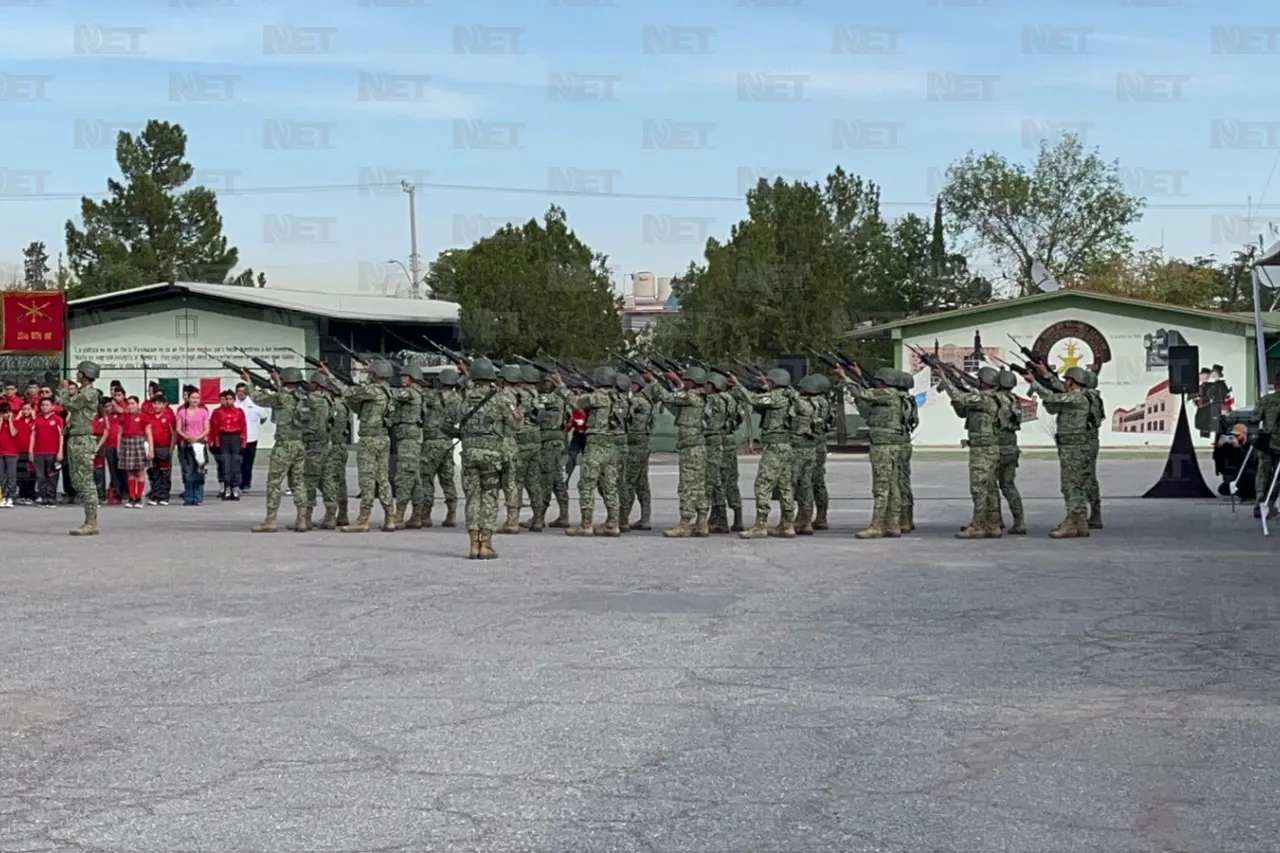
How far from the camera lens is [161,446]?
82.1 ft

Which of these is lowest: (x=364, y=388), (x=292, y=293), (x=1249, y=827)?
(x=1249, y=827)

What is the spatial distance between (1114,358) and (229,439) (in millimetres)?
25226

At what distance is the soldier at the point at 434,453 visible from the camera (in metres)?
20.5

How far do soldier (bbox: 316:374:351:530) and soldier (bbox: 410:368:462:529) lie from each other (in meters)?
0.85

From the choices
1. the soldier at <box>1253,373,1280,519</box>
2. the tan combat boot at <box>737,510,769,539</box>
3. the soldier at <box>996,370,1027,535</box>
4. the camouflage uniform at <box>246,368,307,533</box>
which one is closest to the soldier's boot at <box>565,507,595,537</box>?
the tan combat boot at <box>737,510,769,539</box>

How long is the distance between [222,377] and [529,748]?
3509cm

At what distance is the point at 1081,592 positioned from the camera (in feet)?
45.0

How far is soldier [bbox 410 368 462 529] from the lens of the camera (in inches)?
809

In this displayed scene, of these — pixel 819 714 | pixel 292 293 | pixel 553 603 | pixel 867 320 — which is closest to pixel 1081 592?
pixel 553 603

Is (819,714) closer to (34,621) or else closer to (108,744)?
(108,744)

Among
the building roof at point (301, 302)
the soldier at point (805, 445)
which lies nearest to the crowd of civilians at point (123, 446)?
the soldier at point (805, 445)

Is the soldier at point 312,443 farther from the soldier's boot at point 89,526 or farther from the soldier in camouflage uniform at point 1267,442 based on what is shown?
the soldier in camouflage uniform at point 1267,442

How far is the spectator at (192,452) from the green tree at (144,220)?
1454 inches

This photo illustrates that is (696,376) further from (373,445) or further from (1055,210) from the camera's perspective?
(1055,210)
